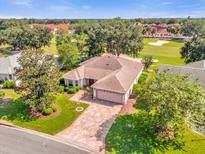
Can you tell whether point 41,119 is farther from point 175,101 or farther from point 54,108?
point 175,101

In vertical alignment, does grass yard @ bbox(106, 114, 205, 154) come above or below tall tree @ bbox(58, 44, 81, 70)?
below

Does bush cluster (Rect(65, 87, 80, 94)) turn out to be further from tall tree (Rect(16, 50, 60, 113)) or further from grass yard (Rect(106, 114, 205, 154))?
grass yard (Rect(106, 114, 205, 154))

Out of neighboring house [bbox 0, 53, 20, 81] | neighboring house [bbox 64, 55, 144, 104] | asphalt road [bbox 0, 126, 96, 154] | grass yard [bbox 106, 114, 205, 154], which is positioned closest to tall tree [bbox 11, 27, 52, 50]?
neighboring house [bbox 0, 53, 20, 81]

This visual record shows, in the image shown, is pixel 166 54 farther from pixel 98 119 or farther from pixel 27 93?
pixel 27 93

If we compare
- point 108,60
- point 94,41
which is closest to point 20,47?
point 94,41

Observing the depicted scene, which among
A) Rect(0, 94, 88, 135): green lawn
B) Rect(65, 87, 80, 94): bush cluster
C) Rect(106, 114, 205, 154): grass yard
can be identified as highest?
Rect(65, 87, 80, 94): bush cluster
